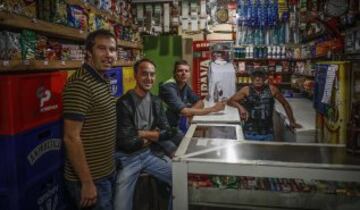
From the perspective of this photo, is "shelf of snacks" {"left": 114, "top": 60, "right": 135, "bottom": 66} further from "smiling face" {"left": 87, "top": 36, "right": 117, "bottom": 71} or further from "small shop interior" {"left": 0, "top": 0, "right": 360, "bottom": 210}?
"smiling face" {"left": 87, "top": 36, "right": 117, "bottom": 71}

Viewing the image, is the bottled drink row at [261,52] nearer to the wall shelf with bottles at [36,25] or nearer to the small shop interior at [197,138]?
the small shop interior at [197,138]

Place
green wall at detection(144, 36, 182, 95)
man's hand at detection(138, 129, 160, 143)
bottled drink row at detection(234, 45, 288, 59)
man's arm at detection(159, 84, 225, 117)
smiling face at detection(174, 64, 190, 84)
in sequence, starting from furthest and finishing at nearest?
bottled drink row at detection(234, 45, 288, 59)
green wall at detection(144, 36, 182, 95)
smiling face at detection(174, 64, 190, 84)
man's arm at detection(159, 84, 225, 117)
man's hand at detection(138, 129, 160, 143)

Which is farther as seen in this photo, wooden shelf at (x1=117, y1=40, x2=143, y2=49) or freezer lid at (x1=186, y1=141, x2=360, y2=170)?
wooden shelf at (x1=117, y1=40, x2=143, y2=49)

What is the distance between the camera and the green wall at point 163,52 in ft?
21.1

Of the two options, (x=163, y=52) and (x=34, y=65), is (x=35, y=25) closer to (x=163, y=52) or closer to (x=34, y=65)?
(x=34, y=65)

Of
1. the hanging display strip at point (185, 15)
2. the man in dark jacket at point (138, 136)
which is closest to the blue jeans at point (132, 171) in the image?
the man in dark jacket at point (138, 136)

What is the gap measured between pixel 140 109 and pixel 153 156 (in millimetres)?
426

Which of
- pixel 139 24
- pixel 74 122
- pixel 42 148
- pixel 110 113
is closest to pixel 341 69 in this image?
pixel 110 113

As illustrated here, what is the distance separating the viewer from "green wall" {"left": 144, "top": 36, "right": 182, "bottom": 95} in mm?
6438

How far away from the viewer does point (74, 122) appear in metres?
2.05

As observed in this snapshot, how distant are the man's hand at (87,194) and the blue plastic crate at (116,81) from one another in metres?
2.23

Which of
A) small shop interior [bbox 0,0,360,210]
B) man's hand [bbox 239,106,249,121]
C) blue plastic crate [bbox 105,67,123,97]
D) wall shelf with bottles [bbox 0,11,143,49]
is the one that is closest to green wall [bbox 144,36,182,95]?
small shop interior [bbox 0,0,360,210]

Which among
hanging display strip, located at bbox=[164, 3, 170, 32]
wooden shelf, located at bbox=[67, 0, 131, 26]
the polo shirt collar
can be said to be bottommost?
the polo shirt collar

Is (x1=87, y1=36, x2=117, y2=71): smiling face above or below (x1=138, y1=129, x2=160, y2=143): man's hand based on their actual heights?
above
